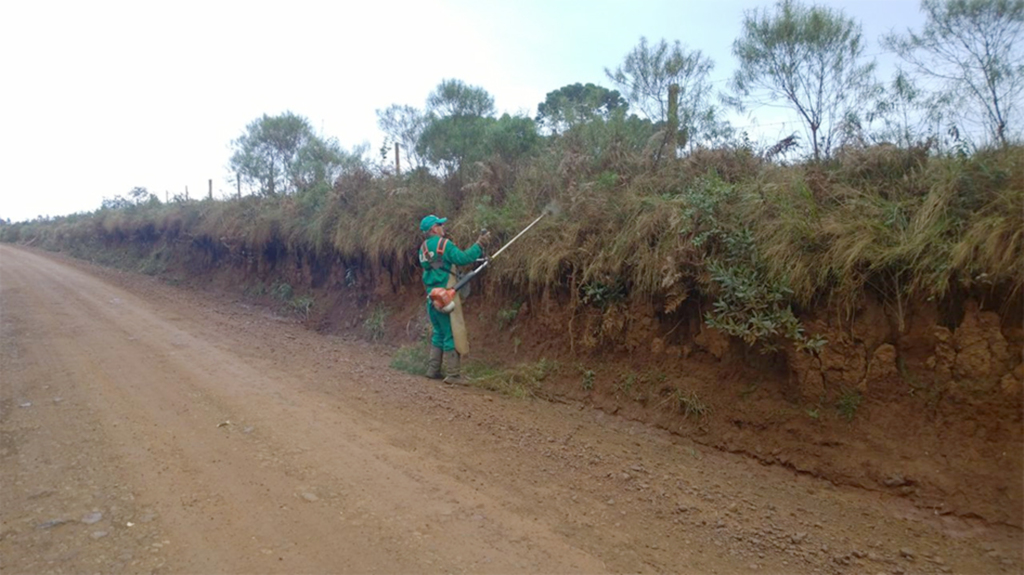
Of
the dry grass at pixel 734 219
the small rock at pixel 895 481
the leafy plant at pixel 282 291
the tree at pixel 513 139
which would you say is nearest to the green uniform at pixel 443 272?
the dry grass at pixel 734 219

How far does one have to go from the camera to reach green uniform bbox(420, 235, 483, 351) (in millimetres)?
9117

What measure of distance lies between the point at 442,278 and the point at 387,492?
4457mm

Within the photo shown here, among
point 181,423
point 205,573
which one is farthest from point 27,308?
point 205,573

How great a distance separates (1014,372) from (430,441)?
475cm

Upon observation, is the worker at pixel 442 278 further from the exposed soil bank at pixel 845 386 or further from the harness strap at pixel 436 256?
the exposed soil bank at pixel 845 386

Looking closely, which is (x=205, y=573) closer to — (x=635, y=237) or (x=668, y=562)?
(x=668, y=562)

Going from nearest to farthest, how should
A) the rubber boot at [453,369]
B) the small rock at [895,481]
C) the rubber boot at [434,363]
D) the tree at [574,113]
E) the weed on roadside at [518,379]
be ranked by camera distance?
1. the small rock at [895,481]
2. the weed on roadside at [518,379]
3. the rubber boot at [453,369]
4. the rubber boot at [434,363]
5. the tree at [574,113]

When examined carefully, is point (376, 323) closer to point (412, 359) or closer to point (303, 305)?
point (412, 359)

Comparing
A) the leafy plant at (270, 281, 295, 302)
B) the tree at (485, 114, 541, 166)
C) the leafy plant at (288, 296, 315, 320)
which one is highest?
the tree at (485, 114, 541, 166)

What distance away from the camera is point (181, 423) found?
21.7 ft

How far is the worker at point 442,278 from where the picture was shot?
9.10 m

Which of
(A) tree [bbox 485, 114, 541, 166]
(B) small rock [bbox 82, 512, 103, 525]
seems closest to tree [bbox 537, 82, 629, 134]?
(A) tree [bbox 485, 114, 541, 166]

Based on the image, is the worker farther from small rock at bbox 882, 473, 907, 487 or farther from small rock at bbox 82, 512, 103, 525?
small rock at bbox 882, 473, 907, 487

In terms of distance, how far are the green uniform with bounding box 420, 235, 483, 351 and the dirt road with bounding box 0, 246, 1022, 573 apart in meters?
0.88
